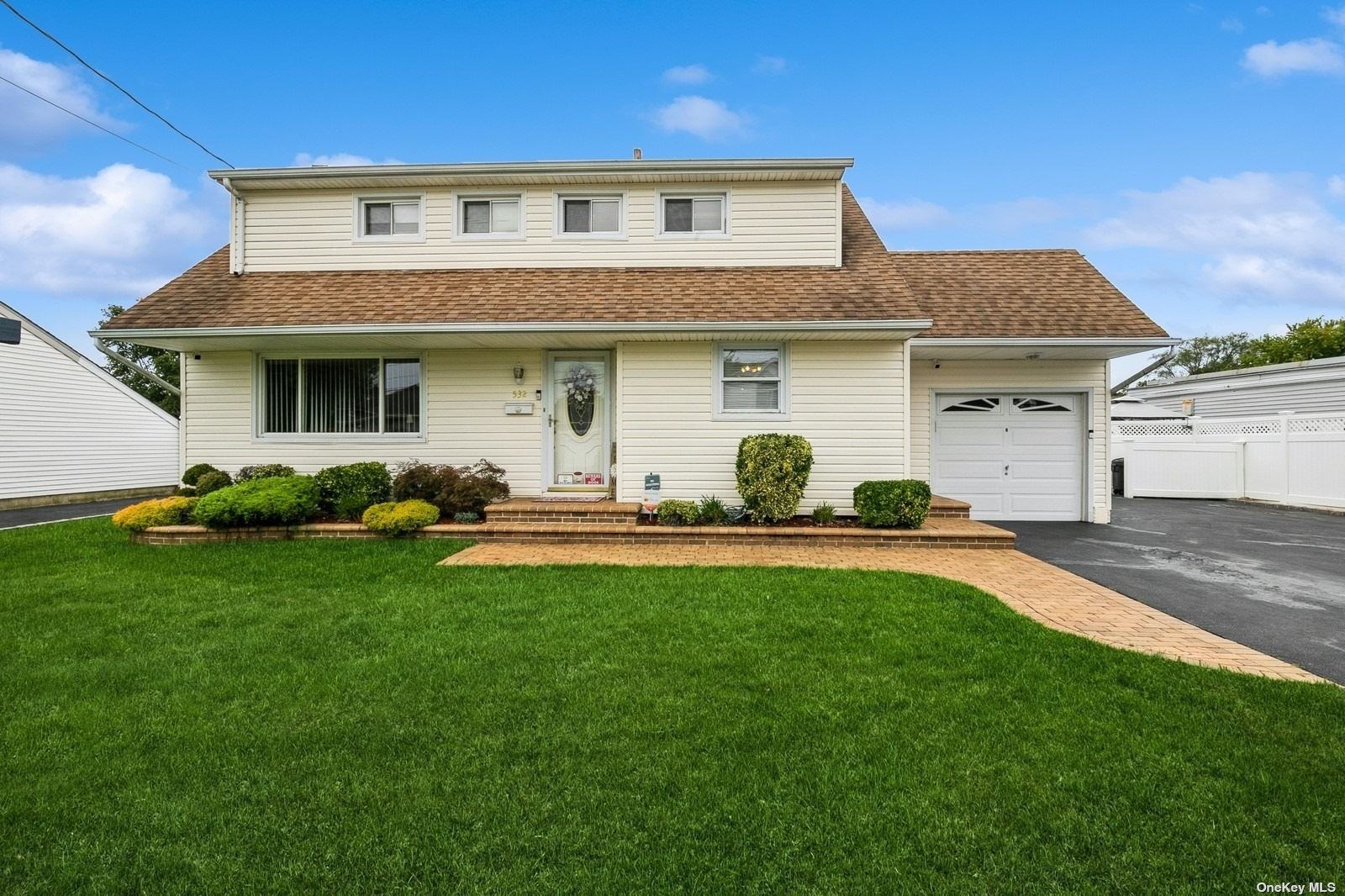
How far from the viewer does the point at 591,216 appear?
11.0m

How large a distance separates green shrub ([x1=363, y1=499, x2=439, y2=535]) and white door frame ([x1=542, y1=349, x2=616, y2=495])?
199cm

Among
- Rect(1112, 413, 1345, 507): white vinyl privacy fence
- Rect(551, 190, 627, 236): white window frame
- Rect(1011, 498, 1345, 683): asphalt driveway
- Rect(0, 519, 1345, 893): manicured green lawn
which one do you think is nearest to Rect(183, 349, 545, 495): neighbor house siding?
Rect(551, 190, 627, 236): white window frame

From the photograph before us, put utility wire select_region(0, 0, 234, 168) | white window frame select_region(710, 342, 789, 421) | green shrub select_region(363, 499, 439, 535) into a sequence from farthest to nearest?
white window frame select_region(710, 342, 789, 421), green shrub select_region(363, 499, 439, 535), utility wire select_region(0, 0, 234, 168)

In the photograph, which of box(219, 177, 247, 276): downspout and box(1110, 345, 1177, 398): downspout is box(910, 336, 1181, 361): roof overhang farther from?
box(219, 177, 247, 276): downspout

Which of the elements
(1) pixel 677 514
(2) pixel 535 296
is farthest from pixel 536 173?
(1) pixel 677 514

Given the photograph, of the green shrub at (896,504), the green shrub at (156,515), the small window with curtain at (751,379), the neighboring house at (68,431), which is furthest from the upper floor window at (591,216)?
the neighboring house at (68,431)

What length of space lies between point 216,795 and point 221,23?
16307 mm

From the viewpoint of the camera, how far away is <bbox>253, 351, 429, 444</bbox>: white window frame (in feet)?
34.7

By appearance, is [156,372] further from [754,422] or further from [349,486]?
[754,422]

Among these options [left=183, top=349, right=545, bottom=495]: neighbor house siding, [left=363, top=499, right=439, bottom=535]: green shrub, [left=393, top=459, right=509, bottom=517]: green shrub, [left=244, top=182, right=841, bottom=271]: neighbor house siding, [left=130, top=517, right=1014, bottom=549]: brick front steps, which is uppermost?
[left=244, top=182, right=841, bottom=271]: neighbor house siding

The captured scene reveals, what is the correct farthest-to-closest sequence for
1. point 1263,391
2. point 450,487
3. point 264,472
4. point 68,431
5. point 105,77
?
1. point 1263,391
2. point 68,431
3. point 264,472
4. point 105,77
5. point 450,487

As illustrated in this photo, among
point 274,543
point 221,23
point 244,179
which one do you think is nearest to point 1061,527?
point 274,543

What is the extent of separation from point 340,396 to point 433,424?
1.75 metres

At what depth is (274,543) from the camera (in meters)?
8.70
